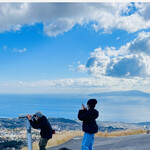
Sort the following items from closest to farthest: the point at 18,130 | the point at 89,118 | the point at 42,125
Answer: the point at 89,118 → the point at 42,125 → the point at 18,130

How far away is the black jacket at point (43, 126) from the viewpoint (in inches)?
225

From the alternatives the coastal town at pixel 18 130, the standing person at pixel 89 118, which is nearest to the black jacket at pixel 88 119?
the standing person at pixel 89 118

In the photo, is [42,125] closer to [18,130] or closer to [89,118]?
[89,118]

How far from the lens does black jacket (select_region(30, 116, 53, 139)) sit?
572 cm

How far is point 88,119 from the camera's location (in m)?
5.52

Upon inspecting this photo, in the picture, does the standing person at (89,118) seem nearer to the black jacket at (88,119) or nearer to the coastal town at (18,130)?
the black jacket at (88,119)

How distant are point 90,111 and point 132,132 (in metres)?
9.00

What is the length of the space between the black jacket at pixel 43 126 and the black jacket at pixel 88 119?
892 mm

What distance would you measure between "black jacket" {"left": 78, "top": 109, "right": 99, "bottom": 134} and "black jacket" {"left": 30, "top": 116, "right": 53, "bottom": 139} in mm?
892

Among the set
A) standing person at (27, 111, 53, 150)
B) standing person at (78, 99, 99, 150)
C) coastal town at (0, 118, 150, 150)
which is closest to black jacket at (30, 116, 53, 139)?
standing person at (27, 111, 53, 150)

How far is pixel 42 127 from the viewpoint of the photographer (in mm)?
5805

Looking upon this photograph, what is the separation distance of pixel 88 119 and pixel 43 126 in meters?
1.14

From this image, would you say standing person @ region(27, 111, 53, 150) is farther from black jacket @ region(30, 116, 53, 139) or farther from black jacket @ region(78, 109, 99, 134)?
black jacket @ region(78, 109, 99, 134)

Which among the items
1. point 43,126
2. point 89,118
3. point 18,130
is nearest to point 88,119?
point 89,118
